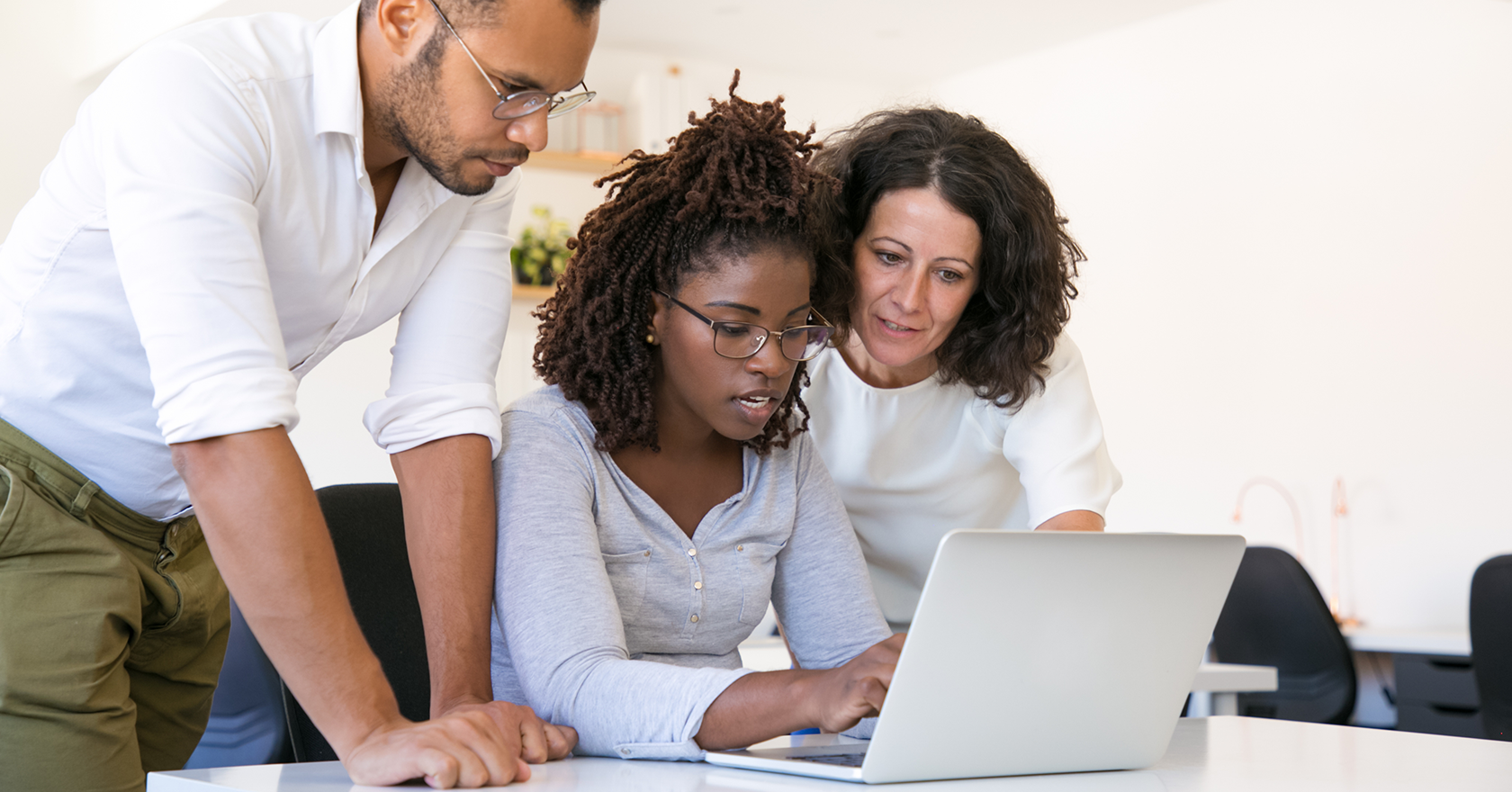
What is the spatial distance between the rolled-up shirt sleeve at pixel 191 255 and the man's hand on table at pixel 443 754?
0.82ft

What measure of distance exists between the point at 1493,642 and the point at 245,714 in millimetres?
2900

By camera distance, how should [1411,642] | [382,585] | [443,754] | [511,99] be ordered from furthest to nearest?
[1411,642], [382,585], [511,99], [443,754]

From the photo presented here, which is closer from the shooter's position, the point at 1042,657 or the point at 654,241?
the point at 1042,657

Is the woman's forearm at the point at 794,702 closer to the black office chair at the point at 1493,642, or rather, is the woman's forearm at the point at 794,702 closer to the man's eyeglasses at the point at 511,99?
Answer: the man's eyeglasses at the point at 511,99

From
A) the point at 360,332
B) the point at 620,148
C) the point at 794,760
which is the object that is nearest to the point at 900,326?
the point at 360,332

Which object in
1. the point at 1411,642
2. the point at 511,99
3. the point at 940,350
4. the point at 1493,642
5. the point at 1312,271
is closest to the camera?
the point at 511,99

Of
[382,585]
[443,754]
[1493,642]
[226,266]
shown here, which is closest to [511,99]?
[226,266]

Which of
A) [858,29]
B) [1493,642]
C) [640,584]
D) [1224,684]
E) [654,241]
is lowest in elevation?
[1493,642]

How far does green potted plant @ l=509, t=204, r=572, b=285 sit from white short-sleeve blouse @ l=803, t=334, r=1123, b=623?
3.36 metres

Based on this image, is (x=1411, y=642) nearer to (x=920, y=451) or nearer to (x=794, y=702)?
(x=920, y=451)

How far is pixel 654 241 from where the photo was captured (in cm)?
134

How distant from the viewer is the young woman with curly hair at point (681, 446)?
1157mm

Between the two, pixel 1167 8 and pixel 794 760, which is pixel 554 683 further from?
pixel 1167 8

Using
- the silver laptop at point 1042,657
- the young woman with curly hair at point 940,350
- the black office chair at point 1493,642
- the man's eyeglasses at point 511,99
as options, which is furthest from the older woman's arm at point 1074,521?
the black office chair at point 1493,642
